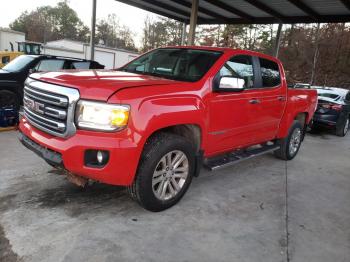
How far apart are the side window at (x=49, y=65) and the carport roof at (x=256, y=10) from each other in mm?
5681

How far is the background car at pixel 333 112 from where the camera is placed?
10.1 m

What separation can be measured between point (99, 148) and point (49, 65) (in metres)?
5.87

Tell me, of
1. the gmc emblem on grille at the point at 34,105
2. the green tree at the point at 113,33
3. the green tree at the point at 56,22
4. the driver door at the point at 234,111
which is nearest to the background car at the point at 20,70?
the gmc emblem on grille at the point at 34,105

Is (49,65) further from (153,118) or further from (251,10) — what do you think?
(251,10)

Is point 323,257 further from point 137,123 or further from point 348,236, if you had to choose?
point 137,123

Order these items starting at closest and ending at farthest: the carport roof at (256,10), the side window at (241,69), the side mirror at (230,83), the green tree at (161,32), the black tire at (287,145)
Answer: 1. the side mirror at (230,83)
2. the side window at (241,69)
3. the black tire at (287,145)
4. the carport roof at (256,10)
5. the green tree at (161,32)

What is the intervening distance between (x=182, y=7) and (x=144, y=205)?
38.5 ft

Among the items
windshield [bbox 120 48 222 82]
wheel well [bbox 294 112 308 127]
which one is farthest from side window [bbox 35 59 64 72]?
wheel well [bbox 294 112 308 127]

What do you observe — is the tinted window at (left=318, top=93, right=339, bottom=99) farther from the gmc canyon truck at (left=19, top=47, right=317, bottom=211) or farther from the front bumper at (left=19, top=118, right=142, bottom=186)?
the front bumper at (left=19, top=118, right=142, bottom=186)

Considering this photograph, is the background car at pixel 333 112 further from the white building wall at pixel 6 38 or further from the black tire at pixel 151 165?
the white building wall at pixel 6 38

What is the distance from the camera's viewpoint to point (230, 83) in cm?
400

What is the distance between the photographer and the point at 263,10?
12.3m

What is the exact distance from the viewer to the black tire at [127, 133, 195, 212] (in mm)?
3434

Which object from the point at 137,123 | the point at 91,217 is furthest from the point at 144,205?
the point at 137,123
